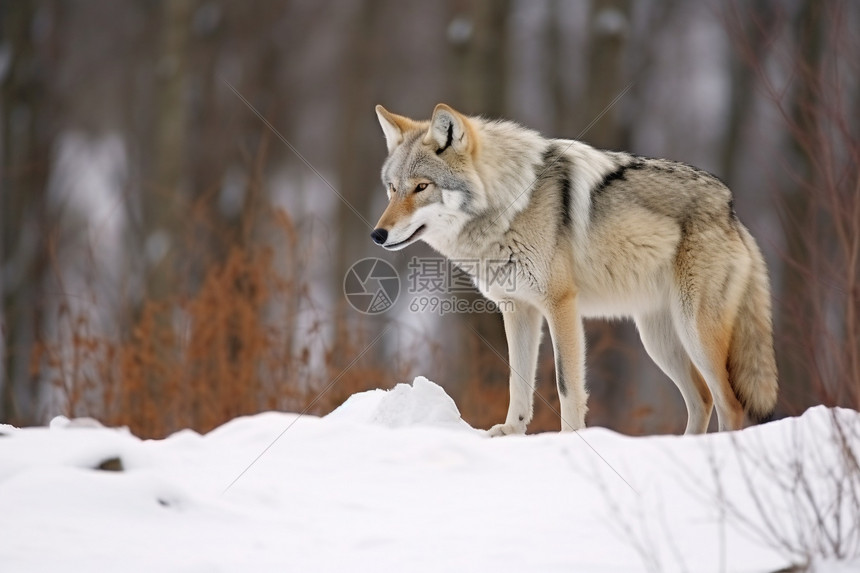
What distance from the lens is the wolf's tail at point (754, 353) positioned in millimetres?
4852

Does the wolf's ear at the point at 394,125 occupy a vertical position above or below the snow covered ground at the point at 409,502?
above

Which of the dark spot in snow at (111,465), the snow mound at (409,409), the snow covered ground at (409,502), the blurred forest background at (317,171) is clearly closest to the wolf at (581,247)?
the snow mound at (409,409)

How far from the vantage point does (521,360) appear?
197 inches

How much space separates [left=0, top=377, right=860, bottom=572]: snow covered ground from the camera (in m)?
2.65

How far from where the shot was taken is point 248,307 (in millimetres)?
6301

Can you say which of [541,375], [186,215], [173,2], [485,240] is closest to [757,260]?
[485,240]

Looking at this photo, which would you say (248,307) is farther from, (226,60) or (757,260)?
(226,60)

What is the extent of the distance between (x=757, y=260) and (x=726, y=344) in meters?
0.66

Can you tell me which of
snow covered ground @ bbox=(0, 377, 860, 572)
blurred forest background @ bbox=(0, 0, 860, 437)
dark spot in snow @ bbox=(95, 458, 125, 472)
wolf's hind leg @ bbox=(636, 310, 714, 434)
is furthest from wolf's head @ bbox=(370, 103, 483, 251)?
dark spot in snow @ bbox=(95, 458, 125, 472)

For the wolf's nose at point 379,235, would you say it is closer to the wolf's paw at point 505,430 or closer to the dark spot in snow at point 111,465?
the wolf's paw at point 505,430

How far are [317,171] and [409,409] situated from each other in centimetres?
806

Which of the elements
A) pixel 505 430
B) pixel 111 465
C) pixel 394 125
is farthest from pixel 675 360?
pixel 111 465

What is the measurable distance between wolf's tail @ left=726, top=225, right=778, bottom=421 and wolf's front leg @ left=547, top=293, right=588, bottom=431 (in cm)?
96

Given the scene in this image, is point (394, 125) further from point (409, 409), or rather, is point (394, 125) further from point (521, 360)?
point (409, 409)
